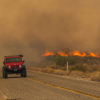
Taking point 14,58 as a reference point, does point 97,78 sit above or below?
below

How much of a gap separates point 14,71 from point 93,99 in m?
12.3

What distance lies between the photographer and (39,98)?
8.16 meters

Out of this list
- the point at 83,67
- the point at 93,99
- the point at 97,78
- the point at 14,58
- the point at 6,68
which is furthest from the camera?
the point at 83,67

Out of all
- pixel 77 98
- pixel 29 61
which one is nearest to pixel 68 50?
pixel 77 98

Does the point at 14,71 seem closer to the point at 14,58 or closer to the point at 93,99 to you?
the point at 14,58

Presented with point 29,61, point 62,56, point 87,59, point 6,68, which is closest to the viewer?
point 6,68

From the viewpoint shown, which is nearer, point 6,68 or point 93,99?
point 93,99

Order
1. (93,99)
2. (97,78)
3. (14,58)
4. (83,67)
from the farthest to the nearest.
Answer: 1. (83,67)
2. (14,58)
3. (97,78)
4. (93,99)

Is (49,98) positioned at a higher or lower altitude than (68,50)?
lower

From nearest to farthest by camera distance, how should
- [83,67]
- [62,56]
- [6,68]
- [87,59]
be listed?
[6,68], [83,67], [62,56], [87,59]

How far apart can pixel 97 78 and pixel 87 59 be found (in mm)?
61543

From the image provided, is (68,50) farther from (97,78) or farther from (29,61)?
(29,61)

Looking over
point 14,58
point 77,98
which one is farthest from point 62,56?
point 77,98

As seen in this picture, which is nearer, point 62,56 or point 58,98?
point 58,98
